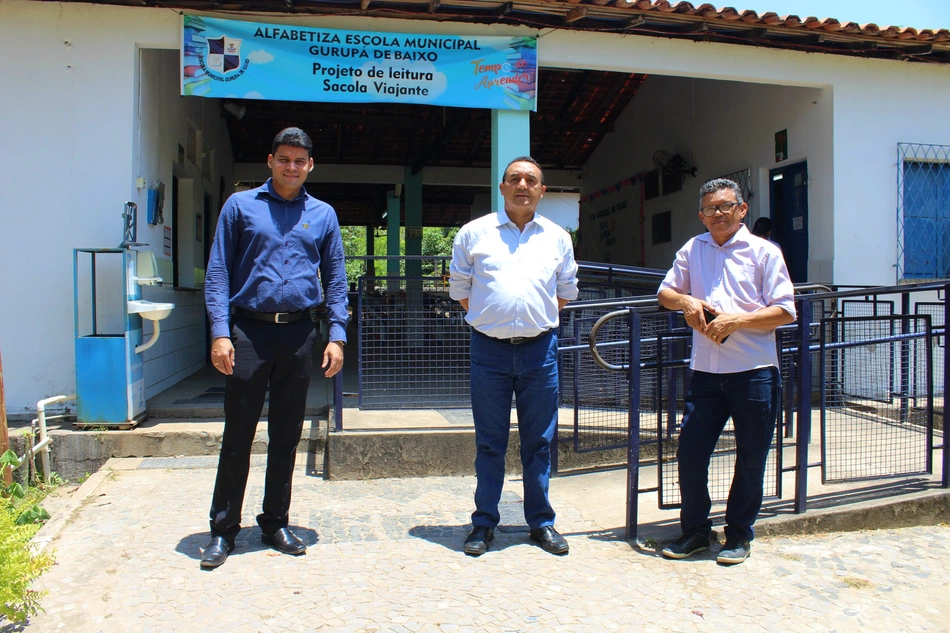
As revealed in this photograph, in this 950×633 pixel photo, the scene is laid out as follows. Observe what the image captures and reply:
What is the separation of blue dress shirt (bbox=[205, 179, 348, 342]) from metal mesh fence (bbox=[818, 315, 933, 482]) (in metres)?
3.04

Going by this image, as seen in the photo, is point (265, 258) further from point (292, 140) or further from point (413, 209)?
point (413, 209)

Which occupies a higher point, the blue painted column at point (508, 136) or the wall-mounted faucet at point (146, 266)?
the blue painted column at point (508, 136)

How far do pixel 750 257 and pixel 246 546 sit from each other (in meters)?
2.93

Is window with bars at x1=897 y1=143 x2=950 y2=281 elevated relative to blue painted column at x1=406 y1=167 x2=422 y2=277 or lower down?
lower down

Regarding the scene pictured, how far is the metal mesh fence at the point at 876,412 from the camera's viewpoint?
15.3 ft

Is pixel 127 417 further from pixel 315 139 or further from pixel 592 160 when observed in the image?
pixel 592 160

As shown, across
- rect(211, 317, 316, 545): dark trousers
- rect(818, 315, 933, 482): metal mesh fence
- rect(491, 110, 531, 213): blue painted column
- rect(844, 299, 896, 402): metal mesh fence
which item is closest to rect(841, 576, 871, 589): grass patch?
rect(818, 315, 933, 482): metal mesh fence

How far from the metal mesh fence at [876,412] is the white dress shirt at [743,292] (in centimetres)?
108

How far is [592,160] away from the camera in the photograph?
1377 cm

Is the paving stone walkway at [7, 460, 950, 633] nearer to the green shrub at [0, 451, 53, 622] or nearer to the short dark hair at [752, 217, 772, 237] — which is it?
the green shrub at [0, 451, 53, 622]

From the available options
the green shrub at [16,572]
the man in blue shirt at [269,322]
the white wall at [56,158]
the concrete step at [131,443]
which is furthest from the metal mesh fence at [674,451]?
the white wall at [56,158]

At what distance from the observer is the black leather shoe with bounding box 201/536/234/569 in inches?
130

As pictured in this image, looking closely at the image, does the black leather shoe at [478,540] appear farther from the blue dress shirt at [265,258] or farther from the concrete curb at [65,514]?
the concrete curb at [65,514]

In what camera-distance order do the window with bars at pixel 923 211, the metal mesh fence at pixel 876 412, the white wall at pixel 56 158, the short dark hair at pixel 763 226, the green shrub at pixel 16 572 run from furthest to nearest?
the short dark hair at pixel 763 226, the window with bars at pixel 923 211, the white wall at pixel 56 158, the metal mesh fence at pixel 876 412, the green shrub at pixel 16 572
